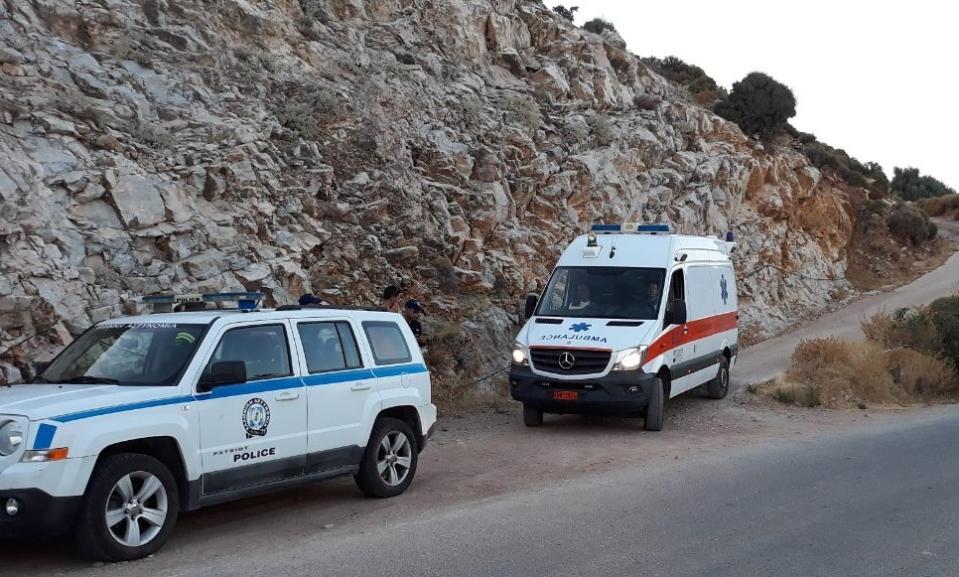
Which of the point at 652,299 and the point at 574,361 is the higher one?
the point at 652,299

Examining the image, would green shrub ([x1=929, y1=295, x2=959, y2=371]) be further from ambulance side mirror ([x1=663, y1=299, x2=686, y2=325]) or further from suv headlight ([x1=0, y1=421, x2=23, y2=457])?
suv headlight ([x1=0, y1=421, x2=23, y2=457])

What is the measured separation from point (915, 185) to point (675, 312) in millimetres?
56321

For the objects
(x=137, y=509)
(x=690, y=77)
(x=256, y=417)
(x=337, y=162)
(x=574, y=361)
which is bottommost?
Result: (x=137, y=509)

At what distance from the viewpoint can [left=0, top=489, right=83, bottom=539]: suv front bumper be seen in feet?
18.7

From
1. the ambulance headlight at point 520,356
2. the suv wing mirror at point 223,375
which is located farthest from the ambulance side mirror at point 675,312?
the suv wing mirror at point 223,375

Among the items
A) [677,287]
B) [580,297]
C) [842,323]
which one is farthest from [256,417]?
[842,323]

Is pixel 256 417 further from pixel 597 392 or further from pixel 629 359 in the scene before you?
pixel 629 359

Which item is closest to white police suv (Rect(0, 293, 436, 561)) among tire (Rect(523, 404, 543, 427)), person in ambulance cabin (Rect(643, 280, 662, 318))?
tire (Rect(523, 404, 543, 427))

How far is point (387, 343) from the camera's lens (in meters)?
8.66

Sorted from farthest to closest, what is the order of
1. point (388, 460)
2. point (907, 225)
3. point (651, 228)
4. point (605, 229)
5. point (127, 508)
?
point (907, 225), point (605, 229), point (651, 228), point (388, 460), point (127, 508)

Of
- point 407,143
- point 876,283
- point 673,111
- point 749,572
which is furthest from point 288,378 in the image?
point 876,283

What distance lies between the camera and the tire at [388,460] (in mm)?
8195

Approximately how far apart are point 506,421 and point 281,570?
7399mm

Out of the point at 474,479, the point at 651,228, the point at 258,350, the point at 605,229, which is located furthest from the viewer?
the point at 605,229
